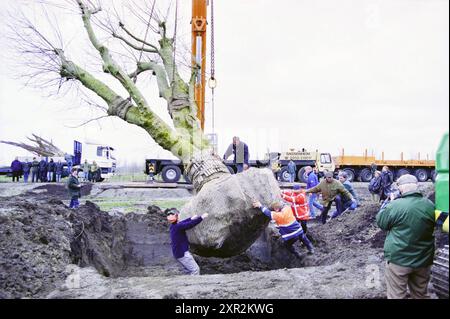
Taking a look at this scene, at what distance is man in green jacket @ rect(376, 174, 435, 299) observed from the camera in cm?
378

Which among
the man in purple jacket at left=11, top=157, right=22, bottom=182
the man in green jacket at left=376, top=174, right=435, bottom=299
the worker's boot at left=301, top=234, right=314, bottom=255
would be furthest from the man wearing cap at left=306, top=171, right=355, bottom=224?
the man in purple jacket at left=11, top=157, right=22, bottom=182

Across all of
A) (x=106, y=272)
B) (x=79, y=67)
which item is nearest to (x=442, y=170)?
(x=106, y=272)

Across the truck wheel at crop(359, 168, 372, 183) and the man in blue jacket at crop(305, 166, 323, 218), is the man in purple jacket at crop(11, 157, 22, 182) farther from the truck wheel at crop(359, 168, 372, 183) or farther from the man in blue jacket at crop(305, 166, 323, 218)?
the truck wheel at crop(359, 168, 372, 183)

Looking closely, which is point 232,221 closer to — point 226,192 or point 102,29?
point 226,192

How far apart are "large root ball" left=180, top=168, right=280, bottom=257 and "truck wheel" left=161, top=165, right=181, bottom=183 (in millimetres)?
10937

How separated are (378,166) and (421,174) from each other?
5.62ft

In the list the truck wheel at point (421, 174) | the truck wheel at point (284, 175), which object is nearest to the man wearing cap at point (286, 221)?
the truck wheel at point (284, 175)

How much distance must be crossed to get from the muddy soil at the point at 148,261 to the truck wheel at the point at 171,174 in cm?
691

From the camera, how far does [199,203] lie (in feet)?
22.2

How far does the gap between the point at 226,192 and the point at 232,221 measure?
0.46 m

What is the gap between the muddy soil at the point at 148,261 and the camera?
4.83 meters

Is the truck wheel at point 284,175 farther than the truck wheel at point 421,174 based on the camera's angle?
Yes

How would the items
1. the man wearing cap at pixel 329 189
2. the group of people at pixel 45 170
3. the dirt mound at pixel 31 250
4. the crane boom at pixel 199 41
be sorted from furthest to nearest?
1. the group of people at pixel 45 170
2. the man wearing cap at pixel 329 189
3. the crane boom at pixel 199 41
4. the dirt mound at pixel 31 250

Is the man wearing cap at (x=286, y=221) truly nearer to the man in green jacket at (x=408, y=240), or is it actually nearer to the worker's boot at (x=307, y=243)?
the worker's boot at (x=307, y=243)
